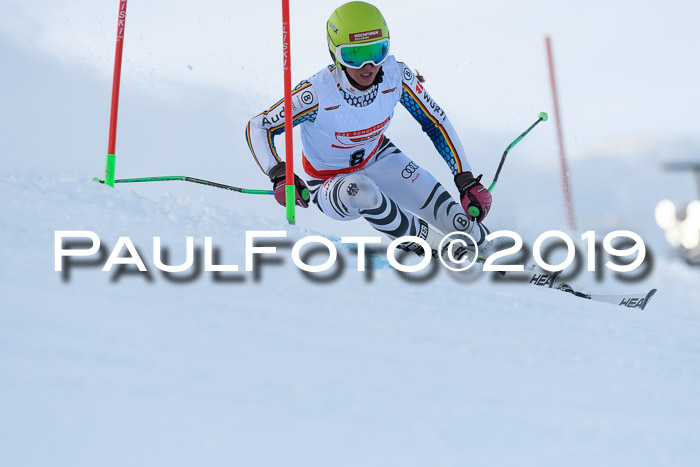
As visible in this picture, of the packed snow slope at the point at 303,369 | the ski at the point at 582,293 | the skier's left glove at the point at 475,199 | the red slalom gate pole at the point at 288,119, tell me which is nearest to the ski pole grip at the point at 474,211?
the skier's left glove at the point at 475,199

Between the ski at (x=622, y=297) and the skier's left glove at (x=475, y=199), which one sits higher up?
the skier's left glove at (x=475, y=199)

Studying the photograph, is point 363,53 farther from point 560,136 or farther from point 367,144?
point 560,136

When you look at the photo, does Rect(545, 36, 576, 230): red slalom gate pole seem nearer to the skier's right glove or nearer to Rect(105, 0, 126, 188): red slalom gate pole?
the skier's right glove

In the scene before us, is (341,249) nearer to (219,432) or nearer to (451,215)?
(451,215)

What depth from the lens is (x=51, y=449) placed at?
1.46 m

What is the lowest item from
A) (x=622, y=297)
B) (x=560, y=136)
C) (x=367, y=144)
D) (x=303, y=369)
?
(x=303, y=369)

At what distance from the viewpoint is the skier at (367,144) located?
12.6 feet

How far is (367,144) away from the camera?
427cm

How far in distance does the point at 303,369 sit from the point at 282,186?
2.01 m

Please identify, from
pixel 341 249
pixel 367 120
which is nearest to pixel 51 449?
pixel 341 249

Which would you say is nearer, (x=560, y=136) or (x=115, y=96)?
(x=115, y=96)

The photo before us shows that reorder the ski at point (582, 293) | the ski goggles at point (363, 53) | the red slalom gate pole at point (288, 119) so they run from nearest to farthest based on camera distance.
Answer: the red slalom gate pole at point (288, 119)
the ski goggles at point (363, 53)
the ski at point (582, 293)

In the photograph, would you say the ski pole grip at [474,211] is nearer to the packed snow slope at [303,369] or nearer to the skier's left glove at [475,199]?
the skier's left glove at [475,199]

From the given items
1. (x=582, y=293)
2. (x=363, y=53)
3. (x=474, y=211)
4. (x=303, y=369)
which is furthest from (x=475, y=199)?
(x=303, y=369)
